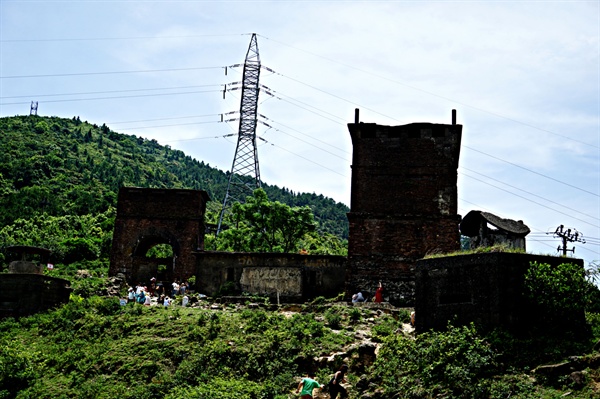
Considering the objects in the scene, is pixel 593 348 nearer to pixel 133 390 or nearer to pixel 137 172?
pixel 133 390

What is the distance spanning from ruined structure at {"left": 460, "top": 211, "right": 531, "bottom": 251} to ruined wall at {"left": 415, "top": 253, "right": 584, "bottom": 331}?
4.84 meters

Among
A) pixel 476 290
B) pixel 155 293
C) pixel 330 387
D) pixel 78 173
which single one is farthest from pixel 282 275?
pixel 78 173

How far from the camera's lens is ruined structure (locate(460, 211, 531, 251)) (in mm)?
28719

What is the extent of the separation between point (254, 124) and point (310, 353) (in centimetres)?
3293

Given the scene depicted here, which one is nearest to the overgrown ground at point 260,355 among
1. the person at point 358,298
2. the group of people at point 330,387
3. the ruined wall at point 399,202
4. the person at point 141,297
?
the person at point 358,298

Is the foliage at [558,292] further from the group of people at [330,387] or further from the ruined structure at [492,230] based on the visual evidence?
the group of people at [330,387]

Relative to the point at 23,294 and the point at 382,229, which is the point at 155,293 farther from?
the point at 382,229

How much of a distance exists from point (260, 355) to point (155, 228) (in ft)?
60.8

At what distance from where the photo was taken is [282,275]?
34.3 m

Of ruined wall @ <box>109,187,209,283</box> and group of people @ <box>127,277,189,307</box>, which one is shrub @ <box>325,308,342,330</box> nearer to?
group of people @ <box>127,277,189,307</box>

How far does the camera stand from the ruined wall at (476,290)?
22.5 metres

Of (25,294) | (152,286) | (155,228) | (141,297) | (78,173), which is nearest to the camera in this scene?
(25,294)

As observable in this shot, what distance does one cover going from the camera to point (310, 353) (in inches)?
915

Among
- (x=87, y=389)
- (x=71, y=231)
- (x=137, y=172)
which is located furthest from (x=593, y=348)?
(x=137, y=172)
